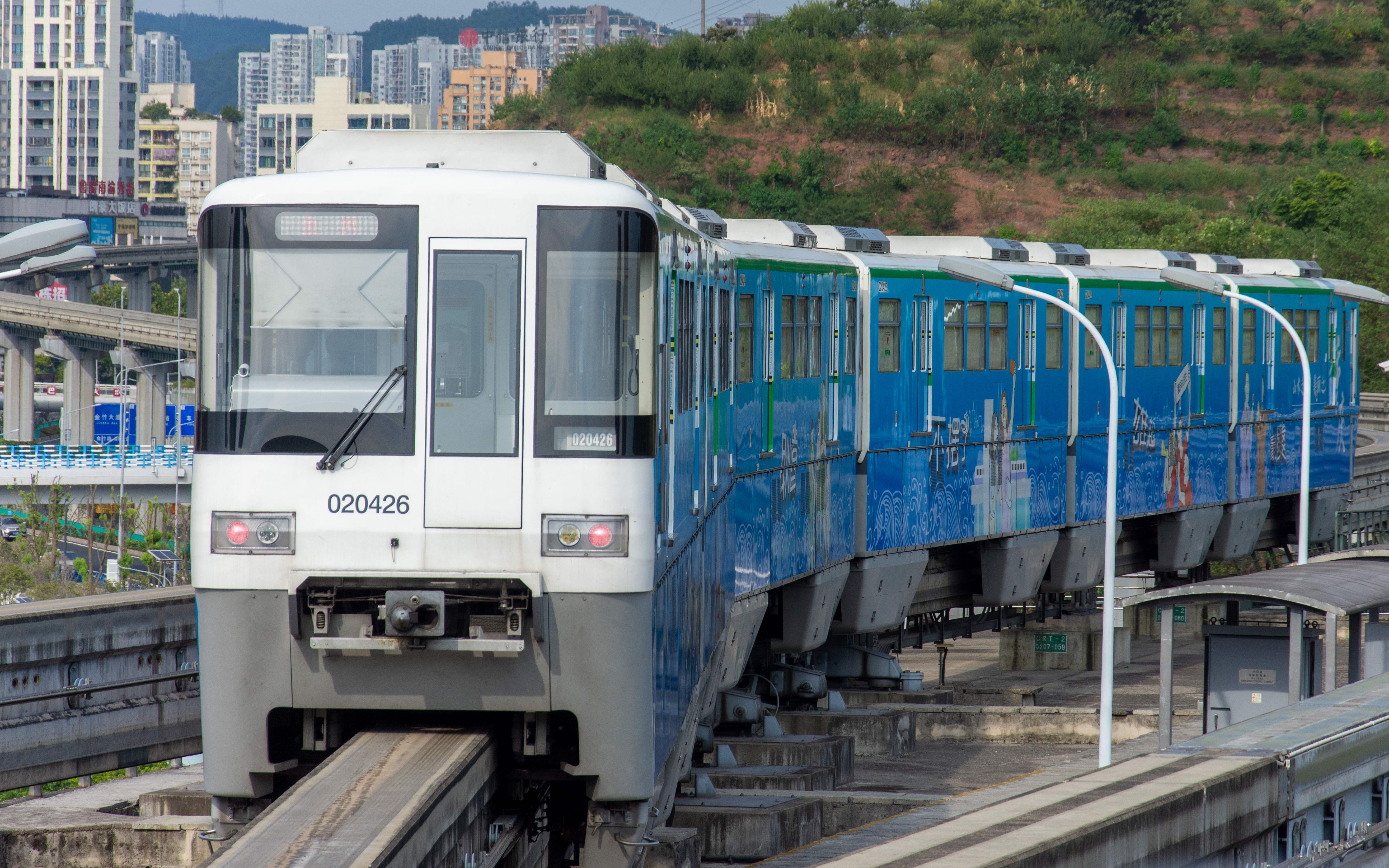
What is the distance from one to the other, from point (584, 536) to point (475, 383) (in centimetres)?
86

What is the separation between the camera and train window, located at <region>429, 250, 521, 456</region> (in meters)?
8.41

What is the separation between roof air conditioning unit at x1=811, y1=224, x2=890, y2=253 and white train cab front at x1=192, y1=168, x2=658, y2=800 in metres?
11.5

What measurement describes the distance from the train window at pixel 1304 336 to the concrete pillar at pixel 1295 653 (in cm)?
1589

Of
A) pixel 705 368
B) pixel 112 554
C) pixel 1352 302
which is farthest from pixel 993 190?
pixel 705 368

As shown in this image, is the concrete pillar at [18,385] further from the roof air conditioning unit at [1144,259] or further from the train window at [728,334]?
the train window at [728,334]

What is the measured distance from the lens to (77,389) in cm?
9969

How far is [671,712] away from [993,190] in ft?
329

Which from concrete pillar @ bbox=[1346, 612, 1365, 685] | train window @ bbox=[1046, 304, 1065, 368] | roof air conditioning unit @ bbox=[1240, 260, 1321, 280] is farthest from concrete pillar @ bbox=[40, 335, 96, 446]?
concrete pillar @ bbox=[1346, 612, 1365, 685]

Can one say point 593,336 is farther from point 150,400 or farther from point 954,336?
point 150,400

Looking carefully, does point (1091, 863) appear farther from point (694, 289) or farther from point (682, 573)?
point (694, 289)

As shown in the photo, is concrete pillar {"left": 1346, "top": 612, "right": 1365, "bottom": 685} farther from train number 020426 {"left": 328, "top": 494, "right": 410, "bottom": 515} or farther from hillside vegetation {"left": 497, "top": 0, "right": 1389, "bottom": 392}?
hillside vegetation {"left": 497, "top": 0, "right": 1389, "bottom": 392}

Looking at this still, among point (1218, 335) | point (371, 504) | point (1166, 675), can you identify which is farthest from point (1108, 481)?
point (371, 504)

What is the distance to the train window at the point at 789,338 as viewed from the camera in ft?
55.8

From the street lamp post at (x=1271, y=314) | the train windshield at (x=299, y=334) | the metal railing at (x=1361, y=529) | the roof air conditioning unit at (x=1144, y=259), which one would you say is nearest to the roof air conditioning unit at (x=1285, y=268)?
the street lamp post at (x=1271, y=314)
